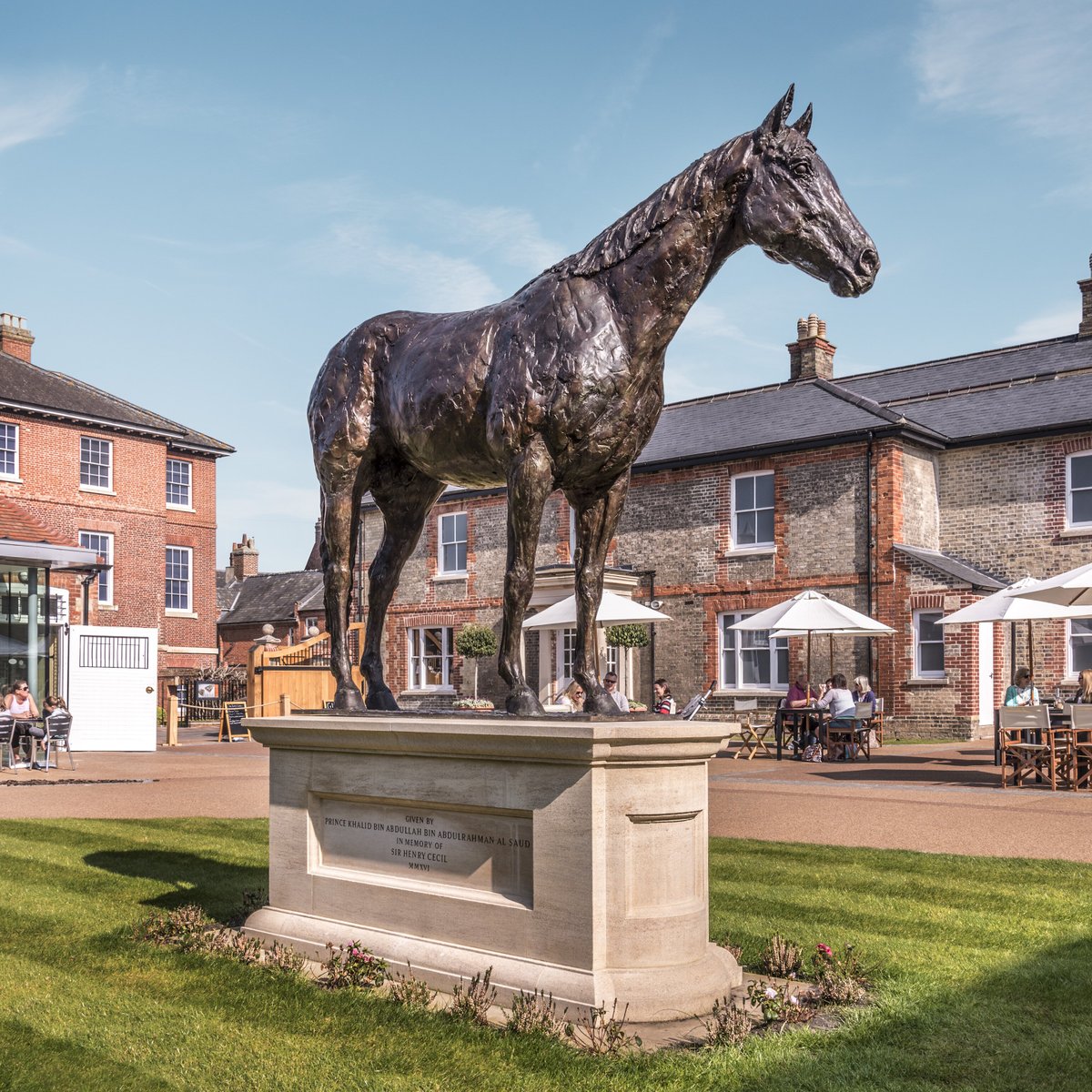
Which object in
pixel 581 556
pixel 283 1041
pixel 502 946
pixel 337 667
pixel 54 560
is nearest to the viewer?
pixel 283 1041

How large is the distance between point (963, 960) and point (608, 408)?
121 inches

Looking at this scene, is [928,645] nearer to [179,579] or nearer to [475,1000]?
[475,1000]

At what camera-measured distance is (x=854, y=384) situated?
29672 millimetres

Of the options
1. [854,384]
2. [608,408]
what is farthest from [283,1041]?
[854,384]

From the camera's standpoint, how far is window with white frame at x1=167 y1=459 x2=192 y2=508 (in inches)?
1410

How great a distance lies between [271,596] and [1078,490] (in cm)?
3343

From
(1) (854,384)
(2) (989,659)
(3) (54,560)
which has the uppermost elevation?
(1) (854,384)

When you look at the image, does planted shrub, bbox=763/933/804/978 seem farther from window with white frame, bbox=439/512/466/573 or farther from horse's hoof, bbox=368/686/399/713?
window with white frame, bbox=439/512/466/573

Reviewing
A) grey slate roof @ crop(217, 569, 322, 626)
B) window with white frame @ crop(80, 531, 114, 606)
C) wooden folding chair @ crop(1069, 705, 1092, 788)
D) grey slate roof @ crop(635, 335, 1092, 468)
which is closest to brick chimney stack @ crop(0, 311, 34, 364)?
window with white frame @ crop(80, 531, 114, 606)

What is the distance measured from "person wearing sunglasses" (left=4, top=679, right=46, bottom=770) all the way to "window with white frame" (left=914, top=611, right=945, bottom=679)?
15.5 metres

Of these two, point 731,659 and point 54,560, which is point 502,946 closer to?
point 54,560

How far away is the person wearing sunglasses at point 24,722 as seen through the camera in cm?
1669

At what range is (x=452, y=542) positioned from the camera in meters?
30.4

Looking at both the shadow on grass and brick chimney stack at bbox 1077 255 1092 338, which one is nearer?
the shadow on grass
